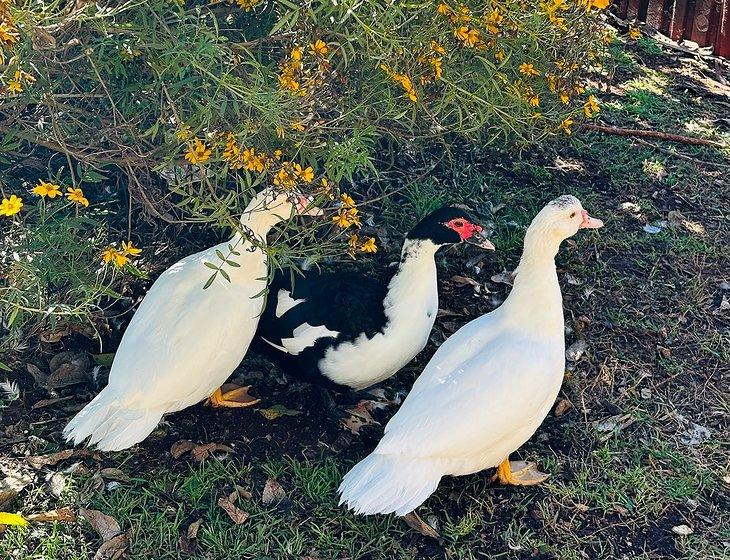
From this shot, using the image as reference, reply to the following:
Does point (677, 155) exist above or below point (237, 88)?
below

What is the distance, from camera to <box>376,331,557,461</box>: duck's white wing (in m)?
3.15

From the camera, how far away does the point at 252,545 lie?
127 inches

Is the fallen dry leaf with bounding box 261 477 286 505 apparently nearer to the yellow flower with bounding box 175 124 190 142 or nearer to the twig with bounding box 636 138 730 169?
the yellow flower with bounding box 175 124 190 142

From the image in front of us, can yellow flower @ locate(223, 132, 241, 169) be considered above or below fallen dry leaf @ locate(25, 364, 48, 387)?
above

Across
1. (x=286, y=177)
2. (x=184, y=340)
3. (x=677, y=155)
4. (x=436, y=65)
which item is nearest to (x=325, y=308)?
(x=184, y=340)

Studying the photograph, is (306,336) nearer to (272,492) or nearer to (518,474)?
(272,492)

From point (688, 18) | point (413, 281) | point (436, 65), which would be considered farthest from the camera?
point (688, 18)

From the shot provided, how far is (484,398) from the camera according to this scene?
3.19 m

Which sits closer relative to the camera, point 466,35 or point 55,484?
point 466,35

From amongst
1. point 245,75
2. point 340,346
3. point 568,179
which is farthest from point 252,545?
point 568,179

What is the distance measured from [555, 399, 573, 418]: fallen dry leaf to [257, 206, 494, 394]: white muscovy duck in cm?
62

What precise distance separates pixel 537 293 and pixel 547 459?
2.25 feet

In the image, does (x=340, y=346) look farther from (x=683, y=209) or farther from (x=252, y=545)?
(x=683, y=209)

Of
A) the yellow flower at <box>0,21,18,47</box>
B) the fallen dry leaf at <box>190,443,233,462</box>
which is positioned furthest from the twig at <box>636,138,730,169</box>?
the yellow flower at <box>0,21,18,47</box>
